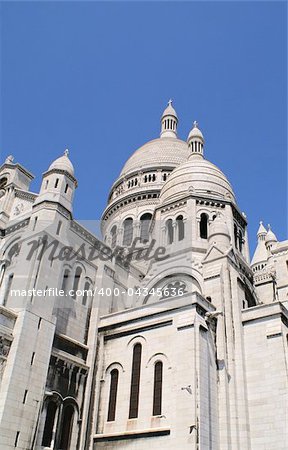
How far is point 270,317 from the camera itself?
22.8 m

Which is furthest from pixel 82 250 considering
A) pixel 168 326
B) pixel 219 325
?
pixel 219 325

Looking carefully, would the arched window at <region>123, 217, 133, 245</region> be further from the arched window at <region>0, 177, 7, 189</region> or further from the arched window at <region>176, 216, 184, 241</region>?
the arched window at <region>0, 177, 7, 189</region>

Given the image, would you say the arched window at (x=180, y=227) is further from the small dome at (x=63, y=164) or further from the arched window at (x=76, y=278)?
the small dome at (x=63, y=164)

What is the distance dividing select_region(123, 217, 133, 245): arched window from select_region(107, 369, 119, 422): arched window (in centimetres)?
1991

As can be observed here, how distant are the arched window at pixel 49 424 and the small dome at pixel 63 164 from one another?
44.1 ft

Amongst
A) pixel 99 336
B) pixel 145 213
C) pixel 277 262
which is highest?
pixel 145 213

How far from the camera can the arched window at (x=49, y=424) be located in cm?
1962

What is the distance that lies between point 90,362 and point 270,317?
991 centimetres

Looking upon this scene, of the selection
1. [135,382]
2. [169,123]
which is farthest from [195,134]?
[135,382]

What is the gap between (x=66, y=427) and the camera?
2117 centimetres

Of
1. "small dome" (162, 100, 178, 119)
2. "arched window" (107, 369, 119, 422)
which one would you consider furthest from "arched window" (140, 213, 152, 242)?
"small dome" (162, 100, 178, 119)

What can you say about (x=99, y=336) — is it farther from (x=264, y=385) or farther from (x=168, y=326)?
(x=264, y=385)

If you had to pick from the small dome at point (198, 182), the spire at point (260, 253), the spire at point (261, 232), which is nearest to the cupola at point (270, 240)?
the spire at point (260, 253)

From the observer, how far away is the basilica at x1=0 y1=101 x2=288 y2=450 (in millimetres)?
19391
